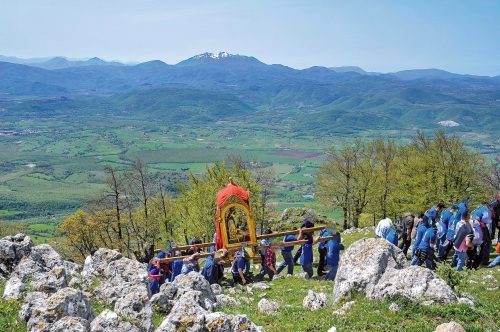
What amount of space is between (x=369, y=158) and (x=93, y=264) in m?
30.5

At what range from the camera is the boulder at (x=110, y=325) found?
Result: 713 cm

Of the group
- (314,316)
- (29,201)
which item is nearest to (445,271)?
(314,316)

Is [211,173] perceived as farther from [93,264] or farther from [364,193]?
[93,264]

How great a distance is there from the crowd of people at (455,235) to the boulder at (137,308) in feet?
31.5

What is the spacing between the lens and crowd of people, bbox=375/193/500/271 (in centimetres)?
1395

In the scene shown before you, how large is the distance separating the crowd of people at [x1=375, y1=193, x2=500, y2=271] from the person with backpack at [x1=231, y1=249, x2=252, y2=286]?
5.67 metres

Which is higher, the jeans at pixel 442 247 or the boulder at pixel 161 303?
the boulder at pixel 161 303

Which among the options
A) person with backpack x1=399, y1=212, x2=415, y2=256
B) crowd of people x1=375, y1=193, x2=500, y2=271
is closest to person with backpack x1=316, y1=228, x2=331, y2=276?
Result: crowd of people x1=375, y1=193, x2=500, y2=271

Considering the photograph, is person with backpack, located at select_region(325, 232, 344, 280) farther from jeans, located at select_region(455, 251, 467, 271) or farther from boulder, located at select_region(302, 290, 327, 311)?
boulder, located at select_region(302, 290, 327, 311)

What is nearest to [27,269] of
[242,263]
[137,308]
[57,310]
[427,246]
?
[137,308]

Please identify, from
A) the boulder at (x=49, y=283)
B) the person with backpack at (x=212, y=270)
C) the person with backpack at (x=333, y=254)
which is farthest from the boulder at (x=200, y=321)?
the person with backpack at (x=333, y=254)

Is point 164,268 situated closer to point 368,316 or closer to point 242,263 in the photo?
point 242,263

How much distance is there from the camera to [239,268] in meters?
15.0

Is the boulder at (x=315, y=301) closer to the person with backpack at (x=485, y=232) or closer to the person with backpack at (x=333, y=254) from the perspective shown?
the person with backpack at (x=333, y=254)
